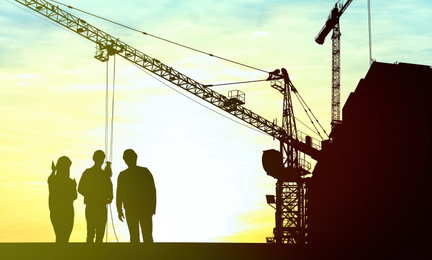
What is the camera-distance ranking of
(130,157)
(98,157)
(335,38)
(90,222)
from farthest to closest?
(335,38), (90,222), (98,157), (130,157)

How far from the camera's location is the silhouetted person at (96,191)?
1315 cm

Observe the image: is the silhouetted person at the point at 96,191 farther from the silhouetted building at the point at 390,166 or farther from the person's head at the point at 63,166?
the silhouetted building at the point at 390,166

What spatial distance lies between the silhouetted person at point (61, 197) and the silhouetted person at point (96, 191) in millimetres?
556

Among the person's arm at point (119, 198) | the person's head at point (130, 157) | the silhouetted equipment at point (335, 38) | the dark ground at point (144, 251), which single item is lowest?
the dark ground at point (144, 251)

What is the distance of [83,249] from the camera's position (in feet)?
→ 41.0

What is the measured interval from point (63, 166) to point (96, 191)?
1069mm

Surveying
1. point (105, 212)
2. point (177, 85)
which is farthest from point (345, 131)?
point (177, 85)

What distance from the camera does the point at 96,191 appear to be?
13172 mm

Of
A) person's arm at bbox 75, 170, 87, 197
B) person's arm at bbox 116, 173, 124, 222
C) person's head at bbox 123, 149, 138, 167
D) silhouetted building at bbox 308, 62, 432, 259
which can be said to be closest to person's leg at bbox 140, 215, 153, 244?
person's arm at bbox 116, 173, 124, 222

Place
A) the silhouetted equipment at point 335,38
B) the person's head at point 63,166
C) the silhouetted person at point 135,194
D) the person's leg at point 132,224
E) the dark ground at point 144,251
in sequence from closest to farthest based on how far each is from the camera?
the dark ground at point 144,251
the silhouetted person at point 135,194
the person's leg at point 132,224
the person's head at point 63,166
the silhouetted equipment at point 335,38

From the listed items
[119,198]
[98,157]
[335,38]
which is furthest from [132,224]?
[335,38]

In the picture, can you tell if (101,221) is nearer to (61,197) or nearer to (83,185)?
(83,185)

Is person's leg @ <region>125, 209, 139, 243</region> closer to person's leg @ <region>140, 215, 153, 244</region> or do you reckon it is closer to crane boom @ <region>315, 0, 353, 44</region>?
person's leg @ <region>140, 215, 153, 244</region>

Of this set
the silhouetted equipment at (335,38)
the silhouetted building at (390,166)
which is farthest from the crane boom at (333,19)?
the silhouetted building at (390,166)
